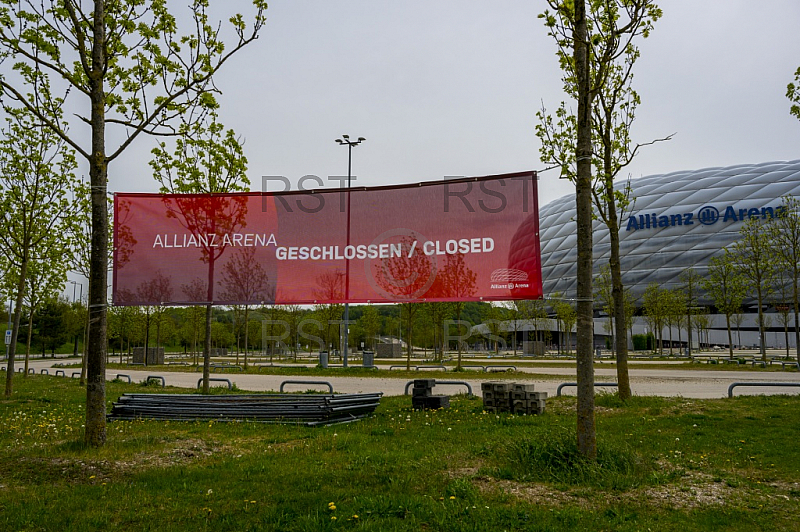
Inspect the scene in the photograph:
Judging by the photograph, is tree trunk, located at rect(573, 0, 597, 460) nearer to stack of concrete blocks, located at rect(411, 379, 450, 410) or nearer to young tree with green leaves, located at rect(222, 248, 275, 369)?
stack of concrete blocks, located at rect(411, 379, 450, 410)

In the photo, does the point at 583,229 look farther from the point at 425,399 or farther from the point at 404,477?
the point at 425,399

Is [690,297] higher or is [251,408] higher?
[690,297]

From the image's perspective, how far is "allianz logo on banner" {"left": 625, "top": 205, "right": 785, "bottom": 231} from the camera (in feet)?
233

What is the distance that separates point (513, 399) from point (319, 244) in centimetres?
491

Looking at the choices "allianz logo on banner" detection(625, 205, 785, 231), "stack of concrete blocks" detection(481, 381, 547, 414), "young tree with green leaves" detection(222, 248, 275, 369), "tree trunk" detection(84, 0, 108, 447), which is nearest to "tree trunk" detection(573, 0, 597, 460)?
"stack of concrete blocks" detection(481, 381, 547, 414)

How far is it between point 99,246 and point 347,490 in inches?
196

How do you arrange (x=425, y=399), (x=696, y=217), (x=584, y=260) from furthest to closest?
(x=696, y=217), (x=425, y=399), (x=584, y=260)

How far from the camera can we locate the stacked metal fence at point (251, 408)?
33.0ft

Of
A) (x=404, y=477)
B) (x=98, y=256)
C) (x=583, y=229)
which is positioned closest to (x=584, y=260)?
(x=583, y=229)

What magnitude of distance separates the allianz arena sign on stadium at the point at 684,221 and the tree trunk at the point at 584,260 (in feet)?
212

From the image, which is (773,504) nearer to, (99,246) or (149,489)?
(149,489)

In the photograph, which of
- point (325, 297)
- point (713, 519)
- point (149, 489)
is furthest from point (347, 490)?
point (325, 297)

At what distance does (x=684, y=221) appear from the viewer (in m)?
74.4

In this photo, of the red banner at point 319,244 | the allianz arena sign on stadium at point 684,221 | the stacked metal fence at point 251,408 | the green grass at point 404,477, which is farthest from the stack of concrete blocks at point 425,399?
the allianz arena sign on stadium at point 684,221
